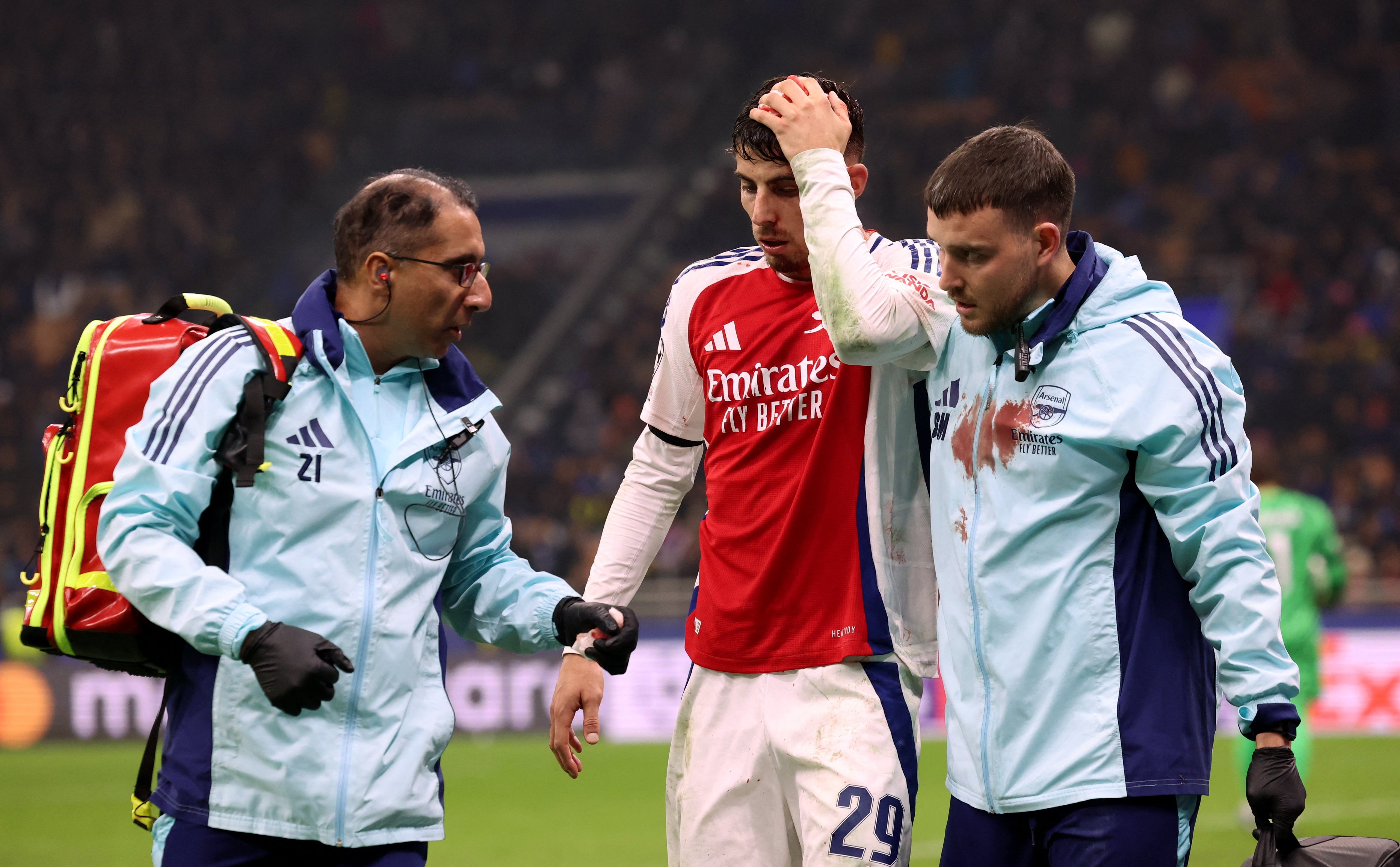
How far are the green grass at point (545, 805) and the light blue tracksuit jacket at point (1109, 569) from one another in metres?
5.76

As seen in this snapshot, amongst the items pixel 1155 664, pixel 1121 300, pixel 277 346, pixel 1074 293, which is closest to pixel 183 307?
pixel 277 346

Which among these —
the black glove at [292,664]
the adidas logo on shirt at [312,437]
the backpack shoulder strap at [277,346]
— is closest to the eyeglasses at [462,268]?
the backpack shoulder strap at [277,346]

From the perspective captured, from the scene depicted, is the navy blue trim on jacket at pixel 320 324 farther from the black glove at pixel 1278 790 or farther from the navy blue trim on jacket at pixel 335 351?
the black glove at pixel 1278 790

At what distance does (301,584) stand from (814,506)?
1.24 m

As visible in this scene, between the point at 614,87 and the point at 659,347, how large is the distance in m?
22.1

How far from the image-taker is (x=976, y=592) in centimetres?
339

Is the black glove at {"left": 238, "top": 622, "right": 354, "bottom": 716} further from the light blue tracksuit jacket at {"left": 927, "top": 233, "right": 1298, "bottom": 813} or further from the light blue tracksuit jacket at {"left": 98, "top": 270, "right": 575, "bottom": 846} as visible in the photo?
the light blue tracksuit jacket at {"left": 927, "top": 233, "right": 1298, "bottom": 813}

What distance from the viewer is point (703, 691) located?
3953 mm

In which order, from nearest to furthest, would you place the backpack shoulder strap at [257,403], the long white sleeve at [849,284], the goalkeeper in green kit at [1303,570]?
the backpack shoulder strap at [257,403]
the long white sleeve at [849,284]
the goalkeeper in green kit at [1303,570]

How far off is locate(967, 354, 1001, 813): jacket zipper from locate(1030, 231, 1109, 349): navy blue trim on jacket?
0.16 m

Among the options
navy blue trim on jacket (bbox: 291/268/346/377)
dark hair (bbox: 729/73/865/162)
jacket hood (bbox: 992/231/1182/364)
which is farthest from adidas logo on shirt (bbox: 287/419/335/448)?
jacket hood (bbox: 992/231/1182/364)

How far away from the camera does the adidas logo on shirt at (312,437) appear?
10.9 feet

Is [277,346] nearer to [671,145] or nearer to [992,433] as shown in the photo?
[992,433]

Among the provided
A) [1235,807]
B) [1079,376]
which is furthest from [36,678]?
[1079,376]
